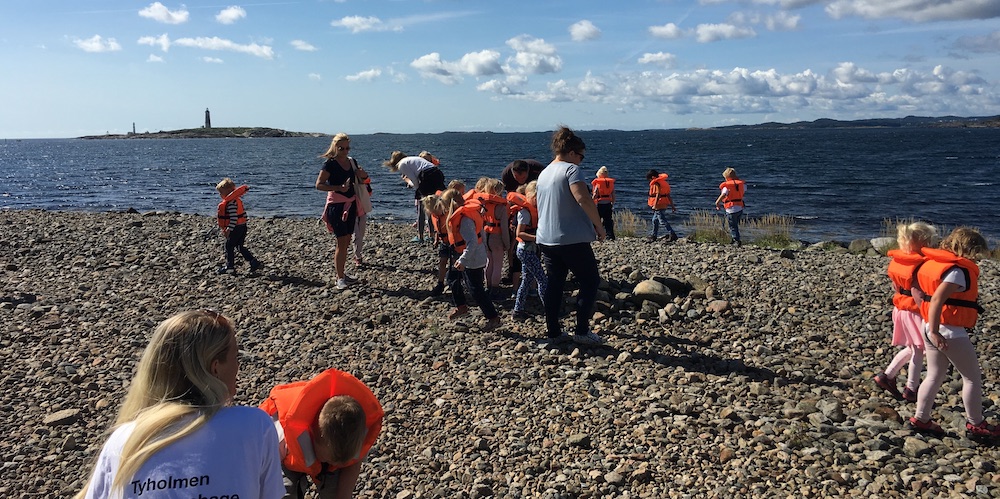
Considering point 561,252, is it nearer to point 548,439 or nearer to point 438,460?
point 548,439

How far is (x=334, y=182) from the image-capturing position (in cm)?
924

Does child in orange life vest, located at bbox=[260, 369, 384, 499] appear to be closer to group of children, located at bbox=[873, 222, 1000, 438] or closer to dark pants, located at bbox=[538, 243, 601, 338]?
dark pants, located at bbox=[538, 243, 601, 338]

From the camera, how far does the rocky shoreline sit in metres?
4.71

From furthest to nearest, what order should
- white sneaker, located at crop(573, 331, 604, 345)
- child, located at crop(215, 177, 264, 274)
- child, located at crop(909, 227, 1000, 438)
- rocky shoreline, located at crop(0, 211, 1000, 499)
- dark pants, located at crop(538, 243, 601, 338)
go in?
child, located at crop(215, 177, 264, 274), white sneaker, located at crop(573, 331, 604, 345), dark pants, located at crop(538, 243, 601, 338), child, located at crop(909, 227, 1000, 438), rocky shoreline, located at crop(0, 211, 1000, 499)

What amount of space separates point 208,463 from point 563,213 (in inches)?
194

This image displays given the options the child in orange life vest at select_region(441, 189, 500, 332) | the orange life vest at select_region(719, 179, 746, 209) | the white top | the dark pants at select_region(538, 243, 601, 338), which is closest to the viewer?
the dark pants at select_region(538, 243, 601, 338)

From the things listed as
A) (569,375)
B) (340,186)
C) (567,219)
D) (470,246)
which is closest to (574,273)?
(567,219)

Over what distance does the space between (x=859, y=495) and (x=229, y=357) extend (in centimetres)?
386

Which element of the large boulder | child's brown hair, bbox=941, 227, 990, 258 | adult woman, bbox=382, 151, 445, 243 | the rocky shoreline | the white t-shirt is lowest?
the rocky shoreline

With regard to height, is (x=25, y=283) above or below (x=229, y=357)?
below

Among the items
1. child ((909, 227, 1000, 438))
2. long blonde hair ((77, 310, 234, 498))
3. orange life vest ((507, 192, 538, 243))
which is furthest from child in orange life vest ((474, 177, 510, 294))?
long blonde hair ((77, 310, 234, 498))

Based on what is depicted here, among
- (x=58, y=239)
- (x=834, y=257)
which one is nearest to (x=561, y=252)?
(x=834, y=257)

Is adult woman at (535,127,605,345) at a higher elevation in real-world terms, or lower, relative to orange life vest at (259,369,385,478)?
higher

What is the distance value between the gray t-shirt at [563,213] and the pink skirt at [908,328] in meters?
2.60
